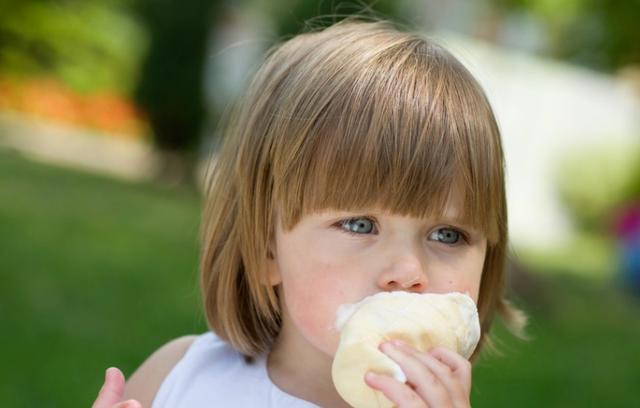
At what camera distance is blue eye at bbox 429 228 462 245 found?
225 centimetres

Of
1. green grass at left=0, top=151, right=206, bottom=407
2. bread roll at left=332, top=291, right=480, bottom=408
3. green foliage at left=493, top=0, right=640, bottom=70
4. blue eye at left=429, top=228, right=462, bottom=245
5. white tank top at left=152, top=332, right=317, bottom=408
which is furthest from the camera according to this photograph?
green foliage at left=493, top=0, right=640, bottom=70

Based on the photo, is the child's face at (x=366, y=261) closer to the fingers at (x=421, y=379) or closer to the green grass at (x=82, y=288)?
the fingers at (x=421, y=379)

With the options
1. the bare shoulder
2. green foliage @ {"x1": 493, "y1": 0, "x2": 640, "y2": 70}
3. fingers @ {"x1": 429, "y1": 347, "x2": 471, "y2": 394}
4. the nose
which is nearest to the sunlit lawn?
the bare shoulder

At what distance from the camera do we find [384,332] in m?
2.04

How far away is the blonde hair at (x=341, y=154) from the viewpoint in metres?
2.22

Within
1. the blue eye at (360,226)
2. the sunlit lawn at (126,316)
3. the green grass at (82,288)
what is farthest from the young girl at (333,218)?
the green grass at (82,288)

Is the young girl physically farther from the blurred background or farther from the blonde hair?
the blurred background

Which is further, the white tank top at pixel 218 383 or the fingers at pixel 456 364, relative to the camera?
the white tank top at pixel 218 383

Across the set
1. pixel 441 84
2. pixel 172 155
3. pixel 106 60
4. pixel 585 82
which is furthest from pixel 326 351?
pixel 106 60

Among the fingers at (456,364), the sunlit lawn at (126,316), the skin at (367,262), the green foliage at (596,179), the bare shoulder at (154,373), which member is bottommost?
the green foliage at (596,179)

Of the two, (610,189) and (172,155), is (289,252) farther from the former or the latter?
(610,189)

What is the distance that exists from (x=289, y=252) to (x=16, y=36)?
53.1ft

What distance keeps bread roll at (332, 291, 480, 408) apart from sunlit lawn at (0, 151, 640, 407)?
213cm

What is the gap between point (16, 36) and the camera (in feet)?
57.4
